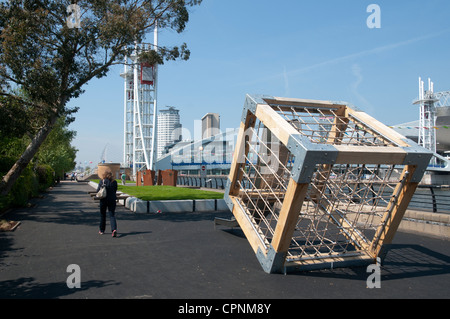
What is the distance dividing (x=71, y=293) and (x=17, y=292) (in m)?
0.75

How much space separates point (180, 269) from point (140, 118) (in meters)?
75.8

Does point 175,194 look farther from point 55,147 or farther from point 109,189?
point 55,147

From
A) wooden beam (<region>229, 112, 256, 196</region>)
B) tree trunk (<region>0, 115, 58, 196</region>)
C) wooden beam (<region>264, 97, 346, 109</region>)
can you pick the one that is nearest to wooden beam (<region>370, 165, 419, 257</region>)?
wooden beam (<region>264, 97, 346, 109</region>)

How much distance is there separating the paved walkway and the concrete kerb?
3986 mm

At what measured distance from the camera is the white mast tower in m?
74.0

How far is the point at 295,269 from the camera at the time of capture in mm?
5891

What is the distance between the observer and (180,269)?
6.05m

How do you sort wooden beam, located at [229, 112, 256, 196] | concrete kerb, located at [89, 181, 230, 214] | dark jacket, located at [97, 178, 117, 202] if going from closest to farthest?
1. wooden beam, located at [229, 112, 256, 196]
2. dark jacket, located at [97, 178, 117, 202]
3. concrete kerb, located at [89, 181, 230, 214]

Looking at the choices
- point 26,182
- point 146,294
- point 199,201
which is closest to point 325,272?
point 146,294

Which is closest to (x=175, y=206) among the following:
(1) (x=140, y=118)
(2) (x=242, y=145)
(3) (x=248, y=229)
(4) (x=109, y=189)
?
(4) (x=109, y=189)

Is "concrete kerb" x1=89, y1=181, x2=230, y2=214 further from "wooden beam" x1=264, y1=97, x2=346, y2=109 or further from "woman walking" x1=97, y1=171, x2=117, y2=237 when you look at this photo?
"wooden beam" x1=264, y1=97, x2=346, y2=109

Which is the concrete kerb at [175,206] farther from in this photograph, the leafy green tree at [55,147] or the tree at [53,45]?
the leafy green tree at [55,147]

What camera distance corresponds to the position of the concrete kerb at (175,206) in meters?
14.0

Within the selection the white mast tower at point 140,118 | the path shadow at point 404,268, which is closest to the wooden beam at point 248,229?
the path shadow at point 404,268
